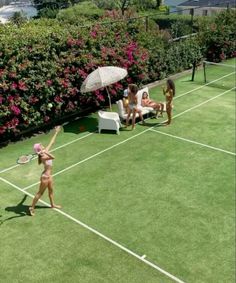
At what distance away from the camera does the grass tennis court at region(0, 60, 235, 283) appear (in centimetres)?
855

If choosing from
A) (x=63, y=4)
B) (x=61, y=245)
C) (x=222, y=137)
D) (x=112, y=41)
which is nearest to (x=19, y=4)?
(x=63, y=4)

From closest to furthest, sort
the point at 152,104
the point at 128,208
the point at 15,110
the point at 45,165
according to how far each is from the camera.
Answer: the point at 45,165 → the point at 128,208 → the point at 15,110 → the point at 152,104

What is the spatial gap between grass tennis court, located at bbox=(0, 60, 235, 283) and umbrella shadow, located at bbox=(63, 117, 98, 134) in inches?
3.2

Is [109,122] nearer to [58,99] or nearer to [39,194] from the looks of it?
[58,99]

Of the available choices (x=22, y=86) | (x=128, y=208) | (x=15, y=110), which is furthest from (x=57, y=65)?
(x=128, y=208)

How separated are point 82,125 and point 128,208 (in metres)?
6.51

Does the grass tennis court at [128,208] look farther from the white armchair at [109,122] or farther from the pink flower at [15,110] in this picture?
the pink flower at [15,110]

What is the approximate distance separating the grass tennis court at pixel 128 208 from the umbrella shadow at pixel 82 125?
81mm

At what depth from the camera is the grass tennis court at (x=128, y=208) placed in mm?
8555

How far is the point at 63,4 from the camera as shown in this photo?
71.7 m

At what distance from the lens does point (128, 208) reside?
10.6m

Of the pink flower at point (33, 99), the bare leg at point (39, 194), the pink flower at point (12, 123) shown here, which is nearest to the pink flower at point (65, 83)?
the pink flower at point (33, 99)

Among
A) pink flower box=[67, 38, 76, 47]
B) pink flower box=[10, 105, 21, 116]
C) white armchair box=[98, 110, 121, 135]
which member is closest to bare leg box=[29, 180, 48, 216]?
pink flower box=[10, 105, 21, 116]

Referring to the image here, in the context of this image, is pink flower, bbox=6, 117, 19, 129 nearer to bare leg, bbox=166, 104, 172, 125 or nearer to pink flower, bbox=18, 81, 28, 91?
pink flower, bbox=18, 81, 28, 91
